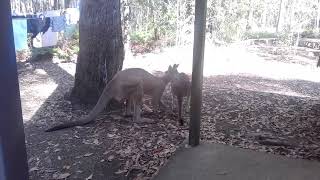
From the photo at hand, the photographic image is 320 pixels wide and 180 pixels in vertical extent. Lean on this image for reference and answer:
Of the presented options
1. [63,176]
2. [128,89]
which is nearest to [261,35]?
[128,89]

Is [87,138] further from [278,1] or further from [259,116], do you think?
[278,1]

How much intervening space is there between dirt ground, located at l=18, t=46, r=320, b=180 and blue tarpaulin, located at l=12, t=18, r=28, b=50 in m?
1.20

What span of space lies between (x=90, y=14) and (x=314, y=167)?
4.20m

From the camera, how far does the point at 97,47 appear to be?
240 inches

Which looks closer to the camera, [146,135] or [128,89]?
[146,135]

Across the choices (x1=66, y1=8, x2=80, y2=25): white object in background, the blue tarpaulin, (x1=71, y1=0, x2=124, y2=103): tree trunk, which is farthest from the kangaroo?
(x1=66, y1=8, x2=80, y2=25): white object in background

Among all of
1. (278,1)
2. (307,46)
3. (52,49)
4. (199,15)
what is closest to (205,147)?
(199,15)

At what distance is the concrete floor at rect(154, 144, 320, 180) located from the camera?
3311mm

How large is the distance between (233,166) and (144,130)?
2004 millimetres

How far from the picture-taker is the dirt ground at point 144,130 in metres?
4.20

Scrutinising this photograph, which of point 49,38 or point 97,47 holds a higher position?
point 97,47

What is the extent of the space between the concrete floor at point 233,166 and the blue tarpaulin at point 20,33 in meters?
8.44

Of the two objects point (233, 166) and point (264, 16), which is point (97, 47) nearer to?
point (233, 166)

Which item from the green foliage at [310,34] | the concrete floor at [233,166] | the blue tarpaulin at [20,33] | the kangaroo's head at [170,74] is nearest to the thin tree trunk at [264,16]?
the green foliage at [310,34]
